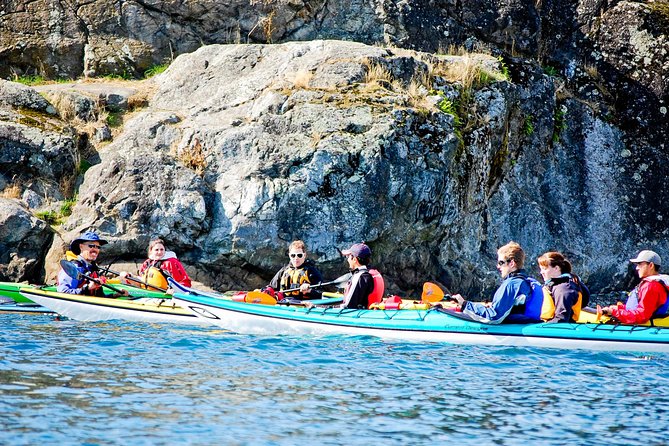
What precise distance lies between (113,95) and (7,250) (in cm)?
494

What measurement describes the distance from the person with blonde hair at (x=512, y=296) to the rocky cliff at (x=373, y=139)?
16.5 ft

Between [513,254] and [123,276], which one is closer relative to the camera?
[513,254]

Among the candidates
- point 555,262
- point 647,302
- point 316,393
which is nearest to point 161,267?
point 555,262

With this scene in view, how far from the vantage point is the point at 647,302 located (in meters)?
9.35

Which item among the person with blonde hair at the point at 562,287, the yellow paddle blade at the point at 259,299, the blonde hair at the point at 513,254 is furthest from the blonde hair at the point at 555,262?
the yellow paddle blade at the point at 259,299

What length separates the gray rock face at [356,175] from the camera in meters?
14.3

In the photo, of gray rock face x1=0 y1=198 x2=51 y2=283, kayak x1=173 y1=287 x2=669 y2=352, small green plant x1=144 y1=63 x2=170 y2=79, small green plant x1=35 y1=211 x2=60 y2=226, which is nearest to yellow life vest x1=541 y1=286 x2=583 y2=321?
kayak x1=173 y1=287 x2=669 y2=352

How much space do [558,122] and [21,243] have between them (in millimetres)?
10532

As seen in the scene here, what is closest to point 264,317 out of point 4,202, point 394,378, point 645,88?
point 394,378

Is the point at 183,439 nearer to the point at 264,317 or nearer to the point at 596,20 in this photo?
the point at 264,317

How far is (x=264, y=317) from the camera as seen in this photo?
417 inches

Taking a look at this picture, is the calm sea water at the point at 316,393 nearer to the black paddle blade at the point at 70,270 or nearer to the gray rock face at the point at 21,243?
the black paddle blade at the point at 70,270

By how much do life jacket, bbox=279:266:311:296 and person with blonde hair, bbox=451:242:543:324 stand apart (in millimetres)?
3018

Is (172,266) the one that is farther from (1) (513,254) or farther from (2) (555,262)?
(2) (555,262)
